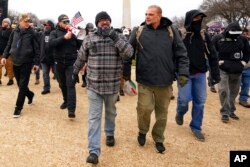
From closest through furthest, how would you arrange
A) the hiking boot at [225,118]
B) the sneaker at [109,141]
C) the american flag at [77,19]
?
the sneaker at [109,141]
the american flag at [77,19]
the hiking boot at [225,118]

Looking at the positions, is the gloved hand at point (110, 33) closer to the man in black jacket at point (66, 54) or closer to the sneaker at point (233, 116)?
the man in black jacket at point (66, 54)

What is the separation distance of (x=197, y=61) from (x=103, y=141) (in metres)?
1.98

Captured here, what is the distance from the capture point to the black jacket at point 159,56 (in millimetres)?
5117

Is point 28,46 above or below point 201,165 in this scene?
above

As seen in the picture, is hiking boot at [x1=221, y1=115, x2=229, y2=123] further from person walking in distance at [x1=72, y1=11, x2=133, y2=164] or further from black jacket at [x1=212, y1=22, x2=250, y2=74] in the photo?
person walking in distance at [x1=72, y1=11, x2=133, y2=164]

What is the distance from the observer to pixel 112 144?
221 inches

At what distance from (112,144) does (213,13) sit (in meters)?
52.8

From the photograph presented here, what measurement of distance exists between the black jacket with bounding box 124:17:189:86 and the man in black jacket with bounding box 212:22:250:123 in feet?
7.92

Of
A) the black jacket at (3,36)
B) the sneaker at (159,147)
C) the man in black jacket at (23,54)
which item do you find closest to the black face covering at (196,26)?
the sneaker at (159,147)

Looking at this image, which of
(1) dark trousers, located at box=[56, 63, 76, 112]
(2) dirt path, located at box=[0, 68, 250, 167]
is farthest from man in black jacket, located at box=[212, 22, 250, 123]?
(1) dark trousers, located at box=[56, 63, 76, 112]

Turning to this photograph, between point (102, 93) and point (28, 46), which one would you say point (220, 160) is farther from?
point (28, 46)

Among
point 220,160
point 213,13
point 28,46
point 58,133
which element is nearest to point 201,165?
point 220,160

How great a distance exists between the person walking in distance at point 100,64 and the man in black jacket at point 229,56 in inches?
120

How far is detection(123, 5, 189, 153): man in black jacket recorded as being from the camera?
5.12m
